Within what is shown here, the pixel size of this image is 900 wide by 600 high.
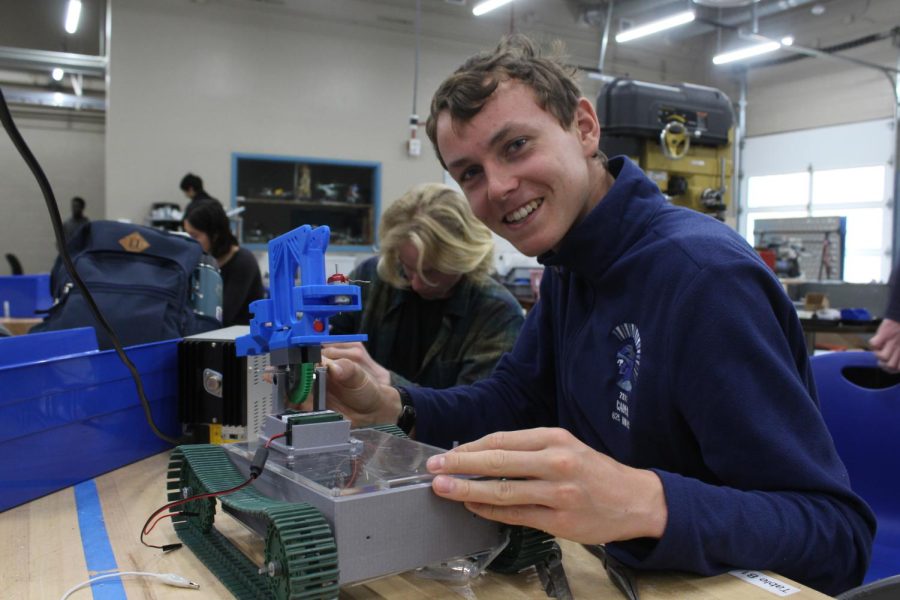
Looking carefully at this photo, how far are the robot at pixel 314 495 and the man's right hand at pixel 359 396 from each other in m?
0.16

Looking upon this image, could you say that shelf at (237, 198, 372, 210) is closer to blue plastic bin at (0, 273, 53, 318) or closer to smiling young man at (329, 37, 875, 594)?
blue plastic bin at (0, 273, 53, 318)

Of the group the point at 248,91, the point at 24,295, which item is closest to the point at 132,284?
the point at 24,295

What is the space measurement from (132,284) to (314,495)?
1.03m

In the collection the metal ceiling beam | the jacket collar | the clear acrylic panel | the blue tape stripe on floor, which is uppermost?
the metal ceiling beam

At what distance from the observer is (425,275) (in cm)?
183

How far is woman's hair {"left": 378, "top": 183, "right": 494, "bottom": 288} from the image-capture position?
180cm

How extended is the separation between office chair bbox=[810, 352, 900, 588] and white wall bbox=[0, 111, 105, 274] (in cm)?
781

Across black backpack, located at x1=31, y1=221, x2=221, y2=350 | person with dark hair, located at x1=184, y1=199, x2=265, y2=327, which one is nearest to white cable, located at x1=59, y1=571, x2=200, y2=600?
black backpack, located at x1=31, y1=221, x2=221, y2=350

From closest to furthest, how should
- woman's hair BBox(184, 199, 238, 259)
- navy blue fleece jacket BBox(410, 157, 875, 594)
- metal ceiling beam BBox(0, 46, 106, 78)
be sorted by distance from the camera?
navy blue fleece jacket BBox(410, 157, 875, 594), woman's hair BBox(184, 199, 238, 259), metal ceiling beam BBox(0, 46, 106, 78)

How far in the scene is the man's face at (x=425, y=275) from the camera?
5.98ft

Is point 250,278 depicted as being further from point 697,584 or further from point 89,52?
point 89,52

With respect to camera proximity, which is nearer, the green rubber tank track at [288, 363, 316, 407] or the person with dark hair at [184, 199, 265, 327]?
the green rubber tank track at [288, 363, 316, 407]

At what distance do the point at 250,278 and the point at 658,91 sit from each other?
191 cm

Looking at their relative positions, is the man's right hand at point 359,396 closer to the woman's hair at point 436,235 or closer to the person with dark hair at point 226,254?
the woman's hair at point 436,235
